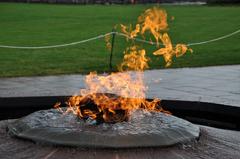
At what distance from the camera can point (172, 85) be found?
8336 mm

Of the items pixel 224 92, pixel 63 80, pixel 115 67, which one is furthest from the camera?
pixel 115 67

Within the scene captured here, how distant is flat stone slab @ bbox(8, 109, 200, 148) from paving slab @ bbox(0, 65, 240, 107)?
7.24 ft

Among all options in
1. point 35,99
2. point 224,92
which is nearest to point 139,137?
point 35,99

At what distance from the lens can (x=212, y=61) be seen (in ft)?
40.7

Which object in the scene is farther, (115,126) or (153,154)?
(115,126)

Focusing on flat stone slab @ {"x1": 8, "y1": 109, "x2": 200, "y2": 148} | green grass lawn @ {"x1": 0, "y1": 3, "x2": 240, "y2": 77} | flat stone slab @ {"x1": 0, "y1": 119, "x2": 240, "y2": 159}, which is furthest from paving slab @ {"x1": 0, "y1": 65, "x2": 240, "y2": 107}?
flat stone slab @ {"x1": 0, "y1": 119, "x2": 240, "y2": 159}

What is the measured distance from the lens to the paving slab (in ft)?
23.1

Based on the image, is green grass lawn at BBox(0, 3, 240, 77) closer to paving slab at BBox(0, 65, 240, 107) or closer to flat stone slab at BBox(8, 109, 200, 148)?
paving slab at BBox(0, 65, 240, 107)

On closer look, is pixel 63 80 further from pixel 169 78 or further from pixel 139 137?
pixel 139 137

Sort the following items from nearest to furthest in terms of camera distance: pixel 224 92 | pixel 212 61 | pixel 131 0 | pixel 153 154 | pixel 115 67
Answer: pixel 153 154 < pixel 224 92 < pixel 115 67 < pixel 212 61 < pixel 131 0

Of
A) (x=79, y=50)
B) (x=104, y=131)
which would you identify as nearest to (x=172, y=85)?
(x=104, y=131)

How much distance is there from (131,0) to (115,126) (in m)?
46.4

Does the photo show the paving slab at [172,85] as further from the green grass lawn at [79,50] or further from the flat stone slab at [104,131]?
the flat stone slab at [104,131]

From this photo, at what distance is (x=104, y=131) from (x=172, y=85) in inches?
182
